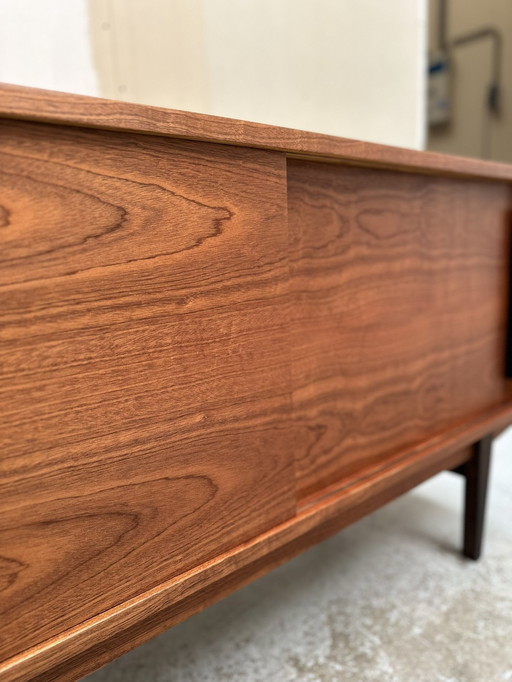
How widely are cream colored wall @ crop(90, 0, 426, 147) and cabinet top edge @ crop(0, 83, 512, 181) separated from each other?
0.65 metres

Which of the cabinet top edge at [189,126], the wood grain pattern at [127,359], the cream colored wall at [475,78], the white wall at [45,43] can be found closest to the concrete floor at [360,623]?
the wood grain pattern at [127,359]

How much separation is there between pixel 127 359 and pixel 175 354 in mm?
51

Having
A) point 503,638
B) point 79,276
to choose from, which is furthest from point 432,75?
point 79,276

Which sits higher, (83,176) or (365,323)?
(83,176)

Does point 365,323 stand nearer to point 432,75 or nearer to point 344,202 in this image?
point 344,202

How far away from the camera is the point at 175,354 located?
513 millimetres

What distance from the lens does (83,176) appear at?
44cm

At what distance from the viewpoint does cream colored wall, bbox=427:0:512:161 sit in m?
2.70

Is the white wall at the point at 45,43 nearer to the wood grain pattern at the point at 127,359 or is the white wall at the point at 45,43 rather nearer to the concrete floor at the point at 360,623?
the wood grain pattern at the point at 127,359

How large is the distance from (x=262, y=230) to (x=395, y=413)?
41 centimetres

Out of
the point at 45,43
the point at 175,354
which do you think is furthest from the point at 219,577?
the point at 45,43

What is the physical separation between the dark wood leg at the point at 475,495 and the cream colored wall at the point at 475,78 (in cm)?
224

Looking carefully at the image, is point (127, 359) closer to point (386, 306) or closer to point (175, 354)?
point (175, 354)

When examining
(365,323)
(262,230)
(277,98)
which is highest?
(277,98)
